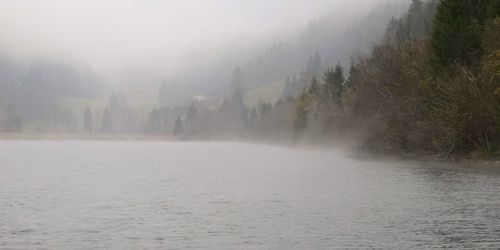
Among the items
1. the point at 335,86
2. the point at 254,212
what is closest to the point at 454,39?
the point at 254,212

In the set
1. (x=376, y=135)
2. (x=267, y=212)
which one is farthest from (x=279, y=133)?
(x=267, y=212)

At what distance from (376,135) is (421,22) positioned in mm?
102374

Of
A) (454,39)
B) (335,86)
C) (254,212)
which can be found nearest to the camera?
(254,212)

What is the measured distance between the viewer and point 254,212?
30219mm

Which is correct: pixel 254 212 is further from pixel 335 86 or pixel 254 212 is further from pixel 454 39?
pixel 335 86

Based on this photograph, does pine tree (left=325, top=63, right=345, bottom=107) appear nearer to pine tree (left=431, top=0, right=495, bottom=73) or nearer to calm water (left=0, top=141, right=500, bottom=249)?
pine tree (left=431, top=0, right=495, bottom=73)

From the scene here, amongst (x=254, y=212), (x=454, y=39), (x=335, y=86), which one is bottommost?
(x=254, y=212)

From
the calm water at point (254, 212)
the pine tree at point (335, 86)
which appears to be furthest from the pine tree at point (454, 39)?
the pine tree at point (335, 86)

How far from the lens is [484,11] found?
76812mm

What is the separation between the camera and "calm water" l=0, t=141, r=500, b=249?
22609 mm

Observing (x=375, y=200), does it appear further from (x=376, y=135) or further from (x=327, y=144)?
(x=327, y=144)

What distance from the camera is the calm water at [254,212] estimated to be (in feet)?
74.2

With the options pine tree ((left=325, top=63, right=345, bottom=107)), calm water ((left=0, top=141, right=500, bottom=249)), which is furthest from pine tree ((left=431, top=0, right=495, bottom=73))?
pine tree ((left=325, top=63, right=345, bottom=107))

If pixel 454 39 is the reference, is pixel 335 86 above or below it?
above
